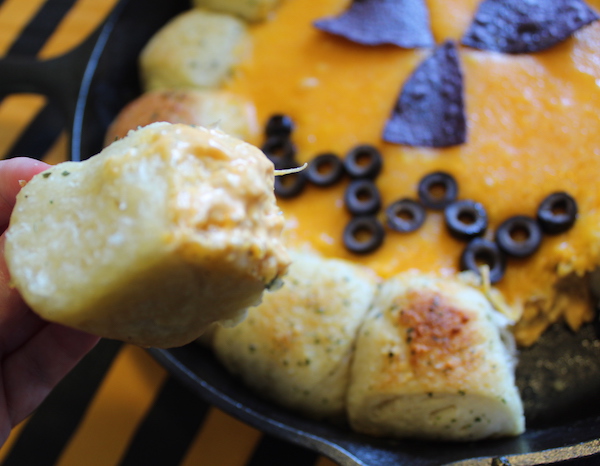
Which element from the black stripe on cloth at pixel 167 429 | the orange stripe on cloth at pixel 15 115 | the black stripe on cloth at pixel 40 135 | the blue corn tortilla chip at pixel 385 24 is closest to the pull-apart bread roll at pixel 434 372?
the black stripe on cloth at pixel 167 429

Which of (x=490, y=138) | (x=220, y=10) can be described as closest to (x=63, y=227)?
(x=490, y=138)

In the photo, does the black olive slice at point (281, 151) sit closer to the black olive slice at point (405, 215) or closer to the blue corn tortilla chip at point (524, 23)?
the black olive slice at point (405, 215)

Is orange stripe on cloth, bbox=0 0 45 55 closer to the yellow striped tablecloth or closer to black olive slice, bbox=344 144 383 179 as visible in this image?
the yellow striped tablecloth

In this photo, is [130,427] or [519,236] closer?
[519,236]

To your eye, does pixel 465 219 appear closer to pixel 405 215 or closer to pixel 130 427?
pixel 405 215

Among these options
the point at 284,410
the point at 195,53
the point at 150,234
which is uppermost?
the point at 150,234

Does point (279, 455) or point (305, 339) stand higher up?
point (305, 339)

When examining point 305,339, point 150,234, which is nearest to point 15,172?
point 150,234

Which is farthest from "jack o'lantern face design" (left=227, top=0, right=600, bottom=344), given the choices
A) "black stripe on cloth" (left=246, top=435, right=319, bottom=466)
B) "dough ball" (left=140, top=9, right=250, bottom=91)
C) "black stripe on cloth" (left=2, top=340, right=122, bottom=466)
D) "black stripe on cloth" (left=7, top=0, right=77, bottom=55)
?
"black stripe on cloth" (left=7, top=0, right=77, bottom=55)
